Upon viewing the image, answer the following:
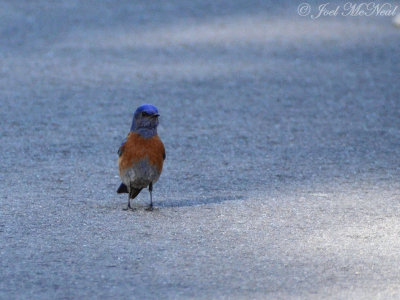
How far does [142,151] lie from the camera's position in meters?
5.61

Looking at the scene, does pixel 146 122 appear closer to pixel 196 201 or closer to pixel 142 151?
pixel 142 151

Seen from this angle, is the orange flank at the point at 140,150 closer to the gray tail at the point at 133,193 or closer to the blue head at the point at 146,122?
the blue head at the point at 146,122

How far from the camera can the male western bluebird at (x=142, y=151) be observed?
562 centimetres

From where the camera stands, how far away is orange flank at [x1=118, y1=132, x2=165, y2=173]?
561cm

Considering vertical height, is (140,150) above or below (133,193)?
above

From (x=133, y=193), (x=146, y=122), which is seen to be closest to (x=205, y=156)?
(x=133, y=193)

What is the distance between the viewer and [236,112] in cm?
912

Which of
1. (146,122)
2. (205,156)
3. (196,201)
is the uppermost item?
(146,122)

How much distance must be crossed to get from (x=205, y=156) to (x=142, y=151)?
186 cm

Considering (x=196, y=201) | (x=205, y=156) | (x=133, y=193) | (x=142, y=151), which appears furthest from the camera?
(x=205, y=156)

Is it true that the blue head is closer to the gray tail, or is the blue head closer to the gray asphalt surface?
the gray tail

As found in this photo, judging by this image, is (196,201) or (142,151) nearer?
(142,151)

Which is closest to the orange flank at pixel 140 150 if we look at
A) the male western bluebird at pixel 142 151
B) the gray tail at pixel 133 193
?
the male western bluebird at pixel 142 151

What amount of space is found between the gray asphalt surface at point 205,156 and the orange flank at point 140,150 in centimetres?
34
